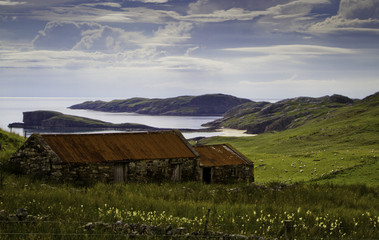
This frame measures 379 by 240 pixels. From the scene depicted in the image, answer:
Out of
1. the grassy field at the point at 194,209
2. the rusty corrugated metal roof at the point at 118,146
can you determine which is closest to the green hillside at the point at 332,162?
the grassy field at the point at 194,209

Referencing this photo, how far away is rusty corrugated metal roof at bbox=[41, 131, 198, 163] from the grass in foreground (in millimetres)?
5259

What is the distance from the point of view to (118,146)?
30094mm

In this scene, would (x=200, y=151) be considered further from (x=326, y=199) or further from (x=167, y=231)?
(x=167, y=231)

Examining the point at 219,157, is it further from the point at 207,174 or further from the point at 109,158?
the point at 109,158

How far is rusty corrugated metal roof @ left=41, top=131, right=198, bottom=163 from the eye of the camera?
28.2 metres

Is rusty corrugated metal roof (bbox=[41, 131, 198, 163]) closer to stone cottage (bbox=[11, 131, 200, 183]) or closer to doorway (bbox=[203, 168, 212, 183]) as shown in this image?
stone cottage (bbox=[11, 131, 200, 183])

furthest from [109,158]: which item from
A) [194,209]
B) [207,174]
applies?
[194,209]

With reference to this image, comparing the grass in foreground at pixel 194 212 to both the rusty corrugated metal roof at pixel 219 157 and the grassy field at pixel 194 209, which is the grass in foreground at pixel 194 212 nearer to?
the grassy field at pixel 194 209

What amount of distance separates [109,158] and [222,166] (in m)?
9.36

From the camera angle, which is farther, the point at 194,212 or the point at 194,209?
the point at 194,209

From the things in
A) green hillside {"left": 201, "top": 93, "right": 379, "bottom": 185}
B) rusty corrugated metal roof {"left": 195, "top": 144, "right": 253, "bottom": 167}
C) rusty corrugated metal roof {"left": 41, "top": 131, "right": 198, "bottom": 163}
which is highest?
rusty corrugated metal roof {"left": 41, "top": 131, "right": 198, "bottom": 163}

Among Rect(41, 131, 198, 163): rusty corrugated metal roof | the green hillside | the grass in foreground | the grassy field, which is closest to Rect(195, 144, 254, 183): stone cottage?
Rect(41, 131, 198, 163): rusty corrugated metal roof

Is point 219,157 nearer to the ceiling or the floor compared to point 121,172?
nearer to the ceiling

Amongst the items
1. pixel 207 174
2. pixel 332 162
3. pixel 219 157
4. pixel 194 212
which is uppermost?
pixel 219 157
